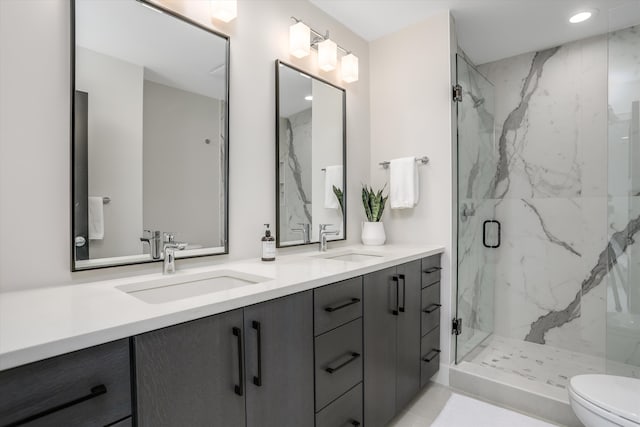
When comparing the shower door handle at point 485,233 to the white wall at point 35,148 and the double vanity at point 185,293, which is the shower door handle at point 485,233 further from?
the white wall at point 35,148

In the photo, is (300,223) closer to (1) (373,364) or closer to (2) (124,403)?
(1) (373,364)

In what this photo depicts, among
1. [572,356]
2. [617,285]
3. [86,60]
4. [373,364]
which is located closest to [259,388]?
[373,364]

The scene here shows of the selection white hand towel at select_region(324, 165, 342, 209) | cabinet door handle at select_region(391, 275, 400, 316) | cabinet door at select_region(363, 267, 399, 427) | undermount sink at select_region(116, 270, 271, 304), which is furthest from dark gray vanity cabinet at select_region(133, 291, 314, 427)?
white hand towel at select_region(324, 165, 342, 209)

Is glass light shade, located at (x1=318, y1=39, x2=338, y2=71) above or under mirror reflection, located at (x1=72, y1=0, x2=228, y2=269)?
above

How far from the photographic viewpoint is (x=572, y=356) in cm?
251

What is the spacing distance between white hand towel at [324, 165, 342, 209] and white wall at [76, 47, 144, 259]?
1198 millimetres

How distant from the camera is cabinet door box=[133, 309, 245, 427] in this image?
2.55 ft

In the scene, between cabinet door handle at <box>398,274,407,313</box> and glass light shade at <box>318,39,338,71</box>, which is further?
glass light shade at <box>318,39,338,71</box>

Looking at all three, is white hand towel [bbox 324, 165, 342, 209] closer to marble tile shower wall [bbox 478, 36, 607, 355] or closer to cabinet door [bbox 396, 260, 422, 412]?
cabinet door [bbox 396, 260, 422, 412]

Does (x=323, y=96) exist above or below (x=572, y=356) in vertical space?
above

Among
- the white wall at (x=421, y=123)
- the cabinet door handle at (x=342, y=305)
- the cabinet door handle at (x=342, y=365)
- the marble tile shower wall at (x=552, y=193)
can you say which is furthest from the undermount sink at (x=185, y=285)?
the marble tile shower wall at (x=552, y=193)

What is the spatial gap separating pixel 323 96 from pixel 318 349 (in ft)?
5.29

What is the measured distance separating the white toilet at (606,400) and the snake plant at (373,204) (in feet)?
4.70

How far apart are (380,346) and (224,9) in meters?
1.76
